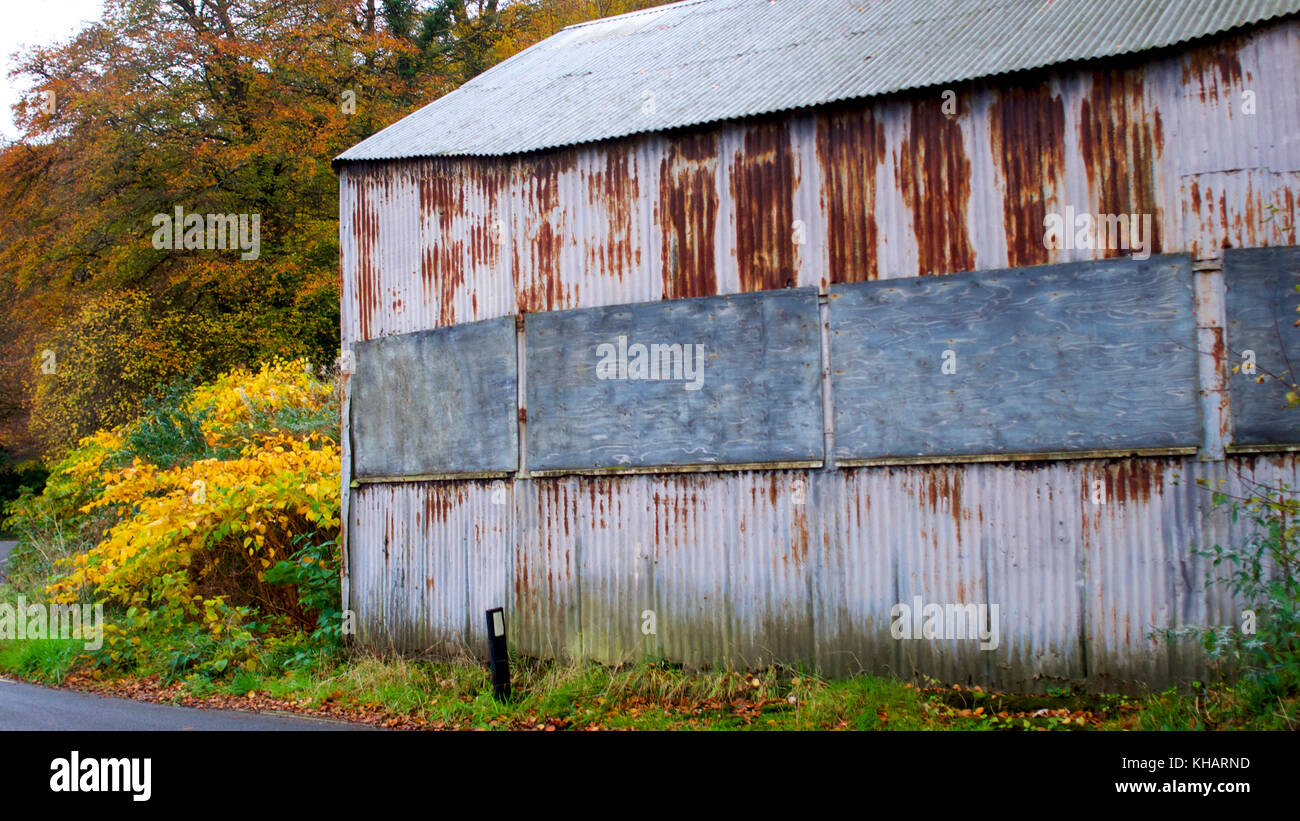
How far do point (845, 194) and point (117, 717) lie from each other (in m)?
8.26


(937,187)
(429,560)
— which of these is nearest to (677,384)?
(937,187)

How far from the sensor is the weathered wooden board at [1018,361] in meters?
7.69

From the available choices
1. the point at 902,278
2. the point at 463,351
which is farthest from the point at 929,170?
the point at 463,351

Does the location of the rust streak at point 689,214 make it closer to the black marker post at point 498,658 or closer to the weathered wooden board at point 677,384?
the weathered wooden board at point 677,384

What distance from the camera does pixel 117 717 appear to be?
9672 millimetres

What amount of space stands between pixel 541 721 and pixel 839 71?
21.1ft

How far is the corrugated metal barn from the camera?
301 inches

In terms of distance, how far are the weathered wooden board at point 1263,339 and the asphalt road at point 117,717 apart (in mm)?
7563

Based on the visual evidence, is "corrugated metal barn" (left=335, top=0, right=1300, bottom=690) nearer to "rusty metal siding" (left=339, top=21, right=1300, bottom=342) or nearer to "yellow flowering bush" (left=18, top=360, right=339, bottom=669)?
"rusty metal siding" (left=339, top=21, right=1300, bottom=342)

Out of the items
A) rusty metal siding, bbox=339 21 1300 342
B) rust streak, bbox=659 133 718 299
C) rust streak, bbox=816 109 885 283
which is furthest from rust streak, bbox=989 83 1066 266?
rust streak, bbox=659 133 718 299

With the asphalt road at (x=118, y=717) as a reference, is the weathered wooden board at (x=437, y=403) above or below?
above

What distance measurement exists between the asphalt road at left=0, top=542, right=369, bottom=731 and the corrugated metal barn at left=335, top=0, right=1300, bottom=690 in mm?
1895

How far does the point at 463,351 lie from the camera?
10.7 m

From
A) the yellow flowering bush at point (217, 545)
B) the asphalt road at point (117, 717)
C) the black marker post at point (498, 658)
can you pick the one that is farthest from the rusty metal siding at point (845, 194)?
the asphalt road at point (117, 717)
